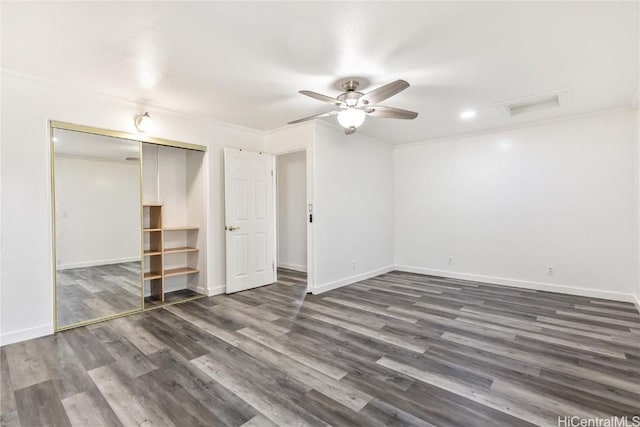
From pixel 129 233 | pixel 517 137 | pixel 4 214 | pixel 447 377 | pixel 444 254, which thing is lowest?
pixel 447 377

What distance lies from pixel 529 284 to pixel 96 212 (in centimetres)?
616

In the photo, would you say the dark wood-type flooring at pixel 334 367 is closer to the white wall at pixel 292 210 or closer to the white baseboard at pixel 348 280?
the white baseboard at pixel 348 280

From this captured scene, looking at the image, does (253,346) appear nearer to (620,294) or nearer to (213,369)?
(213,369)

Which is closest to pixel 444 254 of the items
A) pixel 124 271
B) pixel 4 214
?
pixel 124 271

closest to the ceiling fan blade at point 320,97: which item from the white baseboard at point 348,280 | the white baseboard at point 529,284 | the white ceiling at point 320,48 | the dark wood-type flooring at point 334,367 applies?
the white ceiling at point 320,48

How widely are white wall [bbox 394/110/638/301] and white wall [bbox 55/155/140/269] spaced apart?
4.74m

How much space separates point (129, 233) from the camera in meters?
3.82

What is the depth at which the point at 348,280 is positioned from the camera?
16.6 feet

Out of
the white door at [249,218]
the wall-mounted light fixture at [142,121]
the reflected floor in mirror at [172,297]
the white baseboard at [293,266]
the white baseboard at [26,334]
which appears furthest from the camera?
the white baseboard at [293,266]

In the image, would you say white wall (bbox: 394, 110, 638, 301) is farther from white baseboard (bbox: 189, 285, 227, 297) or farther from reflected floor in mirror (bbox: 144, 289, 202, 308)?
reflected floor in mirror (bbox: 144, 289, 202, 308)

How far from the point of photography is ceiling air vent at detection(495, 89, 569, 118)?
354 cm

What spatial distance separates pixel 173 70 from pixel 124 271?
2.59 meters

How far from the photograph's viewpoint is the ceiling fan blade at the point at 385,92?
98.4 inches

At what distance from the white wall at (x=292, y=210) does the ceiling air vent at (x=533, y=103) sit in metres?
3.56
